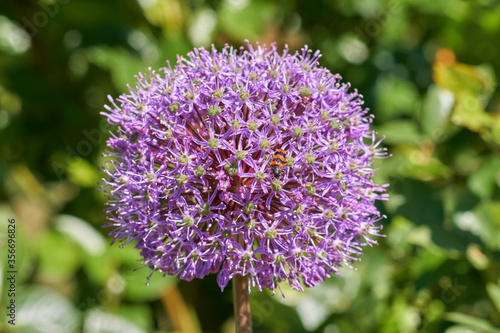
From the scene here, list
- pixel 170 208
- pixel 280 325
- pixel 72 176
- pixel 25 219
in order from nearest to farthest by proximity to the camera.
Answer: pixel 170 208, pixel 280 325, pixel 72 176, pixel 25 219

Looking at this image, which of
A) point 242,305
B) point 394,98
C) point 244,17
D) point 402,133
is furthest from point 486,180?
point 244,17

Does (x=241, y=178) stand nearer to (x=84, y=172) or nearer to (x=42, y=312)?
(x=42, y=312)

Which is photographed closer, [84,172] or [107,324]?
[107,324]

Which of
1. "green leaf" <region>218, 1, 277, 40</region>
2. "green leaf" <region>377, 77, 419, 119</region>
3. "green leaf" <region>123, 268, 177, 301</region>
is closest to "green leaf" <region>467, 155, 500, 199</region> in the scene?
"green leaf" <region>377, 77, 419, 119</region>

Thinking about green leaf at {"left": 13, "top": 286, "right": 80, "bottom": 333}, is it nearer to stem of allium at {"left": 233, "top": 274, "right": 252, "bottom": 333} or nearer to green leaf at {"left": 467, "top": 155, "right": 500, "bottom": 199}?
stem of allium at {"left": 233, "top": 274, "right": 252, "bottom": 333}

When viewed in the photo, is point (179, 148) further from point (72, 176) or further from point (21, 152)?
point (21, 152)

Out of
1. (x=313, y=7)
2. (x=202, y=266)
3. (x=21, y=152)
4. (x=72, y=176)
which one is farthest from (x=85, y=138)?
(x=202, y=266)
